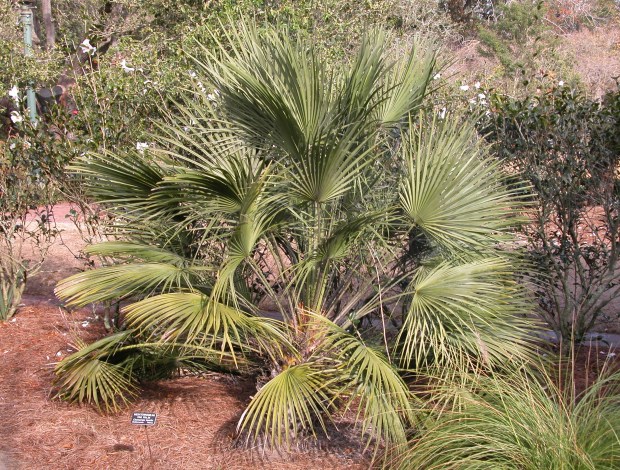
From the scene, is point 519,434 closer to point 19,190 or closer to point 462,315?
point 462,315

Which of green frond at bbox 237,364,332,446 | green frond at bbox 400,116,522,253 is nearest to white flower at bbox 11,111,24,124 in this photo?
green frond at bbox 400,116,522,253

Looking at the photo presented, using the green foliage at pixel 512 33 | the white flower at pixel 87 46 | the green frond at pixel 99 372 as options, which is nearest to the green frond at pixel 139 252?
the green frond at pixel 99 372

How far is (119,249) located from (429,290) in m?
1.99

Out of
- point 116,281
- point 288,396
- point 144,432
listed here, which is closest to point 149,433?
point 144,432

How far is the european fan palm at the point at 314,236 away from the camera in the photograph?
4.64m

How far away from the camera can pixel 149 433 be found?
544 cm

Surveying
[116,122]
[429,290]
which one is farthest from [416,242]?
[116,122]

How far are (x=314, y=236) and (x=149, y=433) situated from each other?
175cm

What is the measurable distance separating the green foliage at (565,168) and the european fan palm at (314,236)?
145 cm

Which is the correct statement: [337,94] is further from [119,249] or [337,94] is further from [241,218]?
[119,249]

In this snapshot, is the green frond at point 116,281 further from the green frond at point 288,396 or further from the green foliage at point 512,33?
the green foliage at point 512,33

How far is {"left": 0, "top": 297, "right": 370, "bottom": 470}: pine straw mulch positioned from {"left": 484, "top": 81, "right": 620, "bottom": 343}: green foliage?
2.49m

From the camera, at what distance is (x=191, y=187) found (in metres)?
4.73

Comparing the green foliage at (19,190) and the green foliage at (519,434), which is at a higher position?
the green foliage at (19,190)
